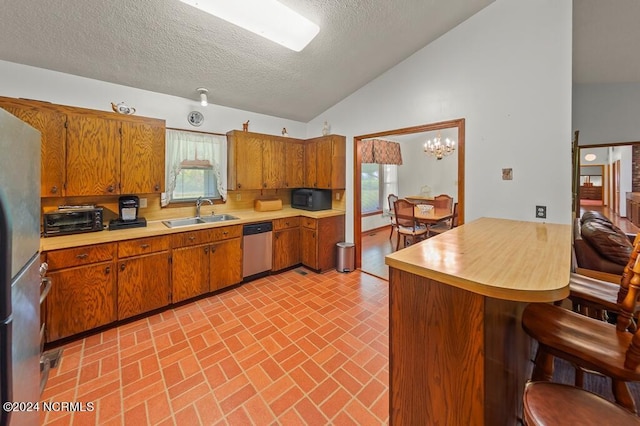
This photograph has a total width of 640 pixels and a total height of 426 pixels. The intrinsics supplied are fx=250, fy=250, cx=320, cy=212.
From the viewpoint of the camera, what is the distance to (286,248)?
378 cm

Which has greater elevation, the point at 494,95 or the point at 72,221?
the point at 494,95

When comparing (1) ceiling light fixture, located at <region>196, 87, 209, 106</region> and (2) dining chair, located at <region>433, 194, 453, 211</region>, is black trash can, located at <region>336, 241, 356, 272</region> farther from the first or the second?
(2) dining chair, located at <region>433, 194, 453, 211</region>

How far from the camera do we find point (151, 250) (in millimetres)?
2539

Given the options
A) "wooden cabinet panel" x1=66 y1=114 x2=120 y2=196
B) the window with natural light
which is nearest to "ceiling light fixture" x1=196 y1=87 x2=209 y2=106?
"wooden cabinet panel" x1=66 y1=114 x2=120 y2=196

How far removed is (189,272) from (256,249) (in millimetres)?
876

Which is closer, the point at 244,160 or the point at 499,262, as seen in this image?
the point at 499,262

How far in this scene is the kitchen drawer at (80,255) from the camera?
2.02m

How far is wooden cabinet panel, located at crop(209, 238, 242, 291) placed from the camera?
9.81ft

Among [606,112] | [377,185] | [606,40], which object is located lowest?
[377,185]

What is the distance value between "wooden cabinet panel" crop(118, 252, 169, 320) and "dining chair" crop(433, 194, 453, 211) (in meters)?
6.07

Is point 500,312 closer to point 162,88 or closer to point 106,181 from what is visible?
point 106,181

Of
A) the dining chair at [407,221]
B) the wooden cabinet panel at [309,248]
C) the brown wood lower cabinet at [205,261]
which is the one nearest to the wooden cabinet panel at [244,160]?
the brown wood lower cabinet at [205,261]

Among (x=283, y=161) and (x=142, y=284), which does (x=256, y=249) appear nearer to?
(x=142, y=284)

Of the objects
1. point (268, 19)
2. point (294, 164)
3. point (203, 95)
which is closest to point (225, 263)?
point (294, 164)
